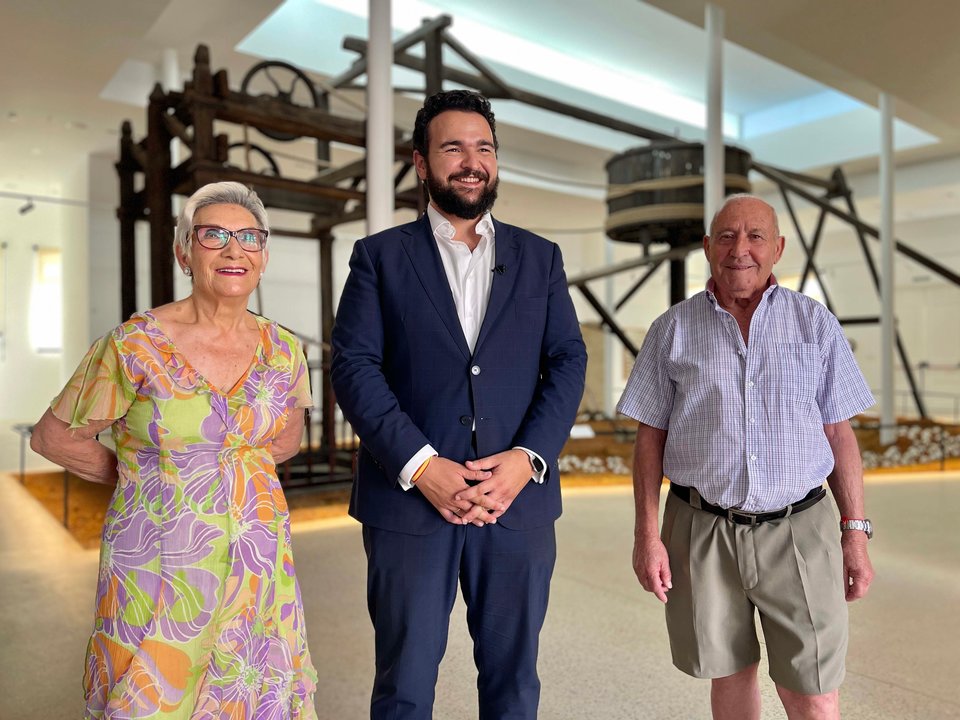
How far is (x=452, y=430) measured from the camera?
1.65 meters

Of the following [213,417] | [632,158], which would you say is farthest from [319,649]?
[632,158]

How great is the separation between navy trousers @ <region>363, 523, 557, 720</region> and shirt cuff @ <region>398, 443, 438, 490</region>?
14cm

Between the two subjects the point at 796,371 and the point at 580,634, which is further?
the point at 580,634

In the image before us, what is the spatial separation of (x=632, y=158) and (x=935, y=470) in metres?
4.50

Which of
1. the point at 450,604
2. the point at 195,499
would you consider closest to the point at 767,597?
the point at 450,604

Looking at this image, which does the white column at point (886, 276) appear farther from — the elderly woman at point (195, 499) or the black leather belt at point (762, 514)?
the elderly woman at point (195, 499)

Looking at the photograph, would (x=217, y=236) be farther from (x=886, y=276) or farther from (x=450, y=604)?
(x=886, y=276)

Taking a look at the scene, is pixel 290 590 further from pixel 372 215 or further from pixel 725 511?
pixel 372 215

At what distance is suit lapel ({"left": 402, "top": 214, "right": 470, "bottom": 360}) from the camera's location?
1677 mm

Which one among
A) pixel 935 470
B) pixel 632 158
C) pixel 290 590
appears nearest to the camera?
pixel 290 590

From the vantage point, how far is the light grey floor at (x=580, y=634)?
8.59 feet

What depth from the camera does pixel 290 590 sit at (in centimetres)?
157

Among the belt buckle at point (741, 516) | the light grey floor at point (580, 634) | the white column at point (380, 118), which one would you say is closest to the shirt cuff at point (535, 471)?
the belt buckle at point (741, 516)

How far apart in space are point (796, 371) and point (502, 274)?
68cm
